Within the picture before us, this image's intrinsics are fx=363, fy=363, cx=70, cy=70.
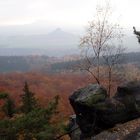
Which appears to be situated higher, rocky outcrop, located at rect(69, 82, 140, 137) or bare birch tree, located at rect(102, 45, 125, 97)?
bare birch tree, located at rect(102, 45, 125, 97)

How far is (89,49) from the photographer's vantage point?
40219mm

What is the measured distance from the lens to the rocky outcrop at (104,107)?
82.4 ft

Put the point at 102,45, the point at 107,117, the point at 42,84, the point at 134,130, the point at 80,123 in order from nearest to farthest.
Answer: the point at 134,130 → the point at 107,117 → the point at 80,123 → the point at 102,45 → the point at 42,84

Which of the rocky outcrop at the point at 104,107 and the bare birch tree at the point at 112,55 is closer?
the rocky outcrop at the point at 104,107

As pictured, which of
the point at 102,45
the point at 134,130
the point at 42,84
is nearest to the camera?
the point at 134,130

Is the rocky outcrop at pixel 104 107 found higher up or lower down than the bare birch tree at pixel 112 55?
lower down

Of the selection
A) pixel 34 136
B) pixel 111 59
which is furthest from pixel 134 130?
pixel 111 59

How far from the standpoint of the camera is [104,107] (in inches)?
988

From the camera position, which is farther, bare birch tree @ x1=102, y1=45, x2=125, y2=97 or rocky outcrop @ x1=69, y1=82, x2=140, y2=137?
bare birch tree @ x1=102, y1=45, x2=125, y2=97

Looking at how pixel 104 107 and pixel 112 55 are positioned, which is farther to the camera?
pixel 112 55

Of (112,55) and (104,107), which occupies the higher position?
(112,55)

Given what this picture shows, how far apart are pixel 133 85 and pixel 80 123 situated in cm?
489

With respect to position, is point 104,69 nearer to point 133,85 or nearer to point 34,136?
point 133,85

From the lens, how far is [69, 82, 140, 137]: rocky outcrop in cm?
2511
